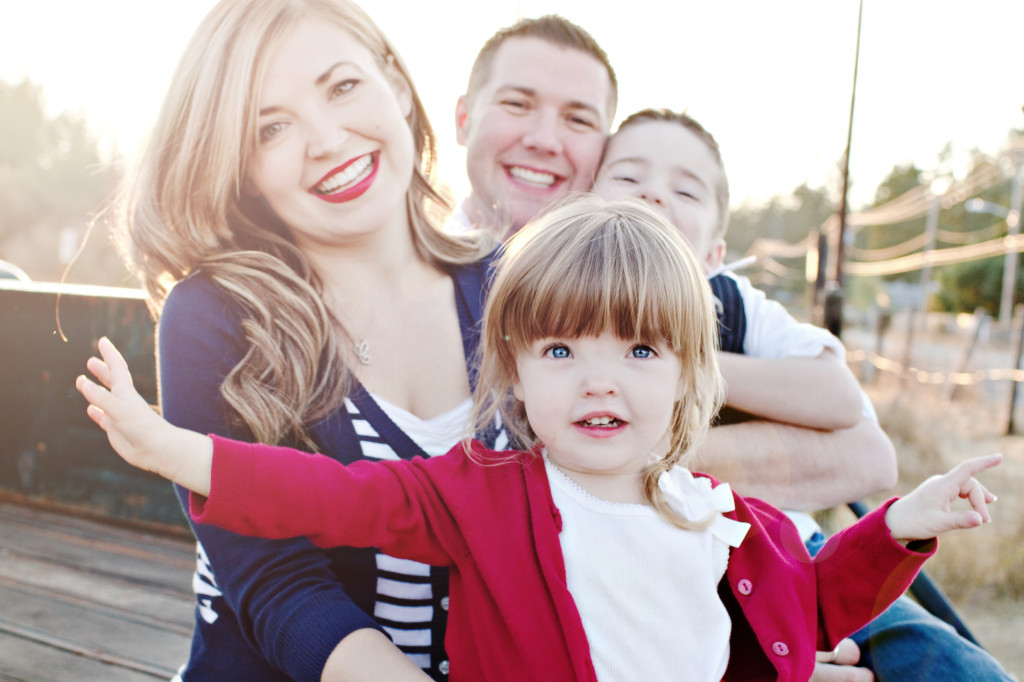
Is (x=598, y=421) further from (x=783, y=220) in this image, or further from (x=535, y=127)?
(x=783, y=220)

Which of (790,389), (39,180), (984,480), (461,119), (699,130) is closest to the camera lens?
(790,389)

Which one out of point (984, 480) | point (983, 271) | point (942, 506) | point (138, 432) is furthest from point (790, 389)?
point (983, 271)

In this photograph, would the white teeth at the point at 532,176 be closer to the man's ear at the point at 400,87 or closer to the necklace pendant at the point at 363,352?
the man's ear at the point at 400,87

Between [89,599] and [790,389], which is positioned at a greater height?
[790,389]

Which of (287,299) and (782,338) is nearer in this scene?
(287,299)

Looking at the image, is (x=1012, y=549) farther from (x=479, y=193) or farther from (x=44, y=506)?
(x=44, y=506)

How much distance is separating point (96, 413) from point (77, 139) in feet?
132

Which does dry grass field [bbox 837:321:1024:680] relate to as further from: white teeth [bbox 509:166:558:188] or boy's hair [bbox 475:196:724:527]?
white teeth [bbox 509:166:558:188]

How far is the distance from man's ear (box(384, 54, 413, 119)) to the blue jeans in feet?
4.52

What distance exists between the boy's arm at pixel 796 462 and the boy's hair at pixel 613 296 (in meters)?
0.43

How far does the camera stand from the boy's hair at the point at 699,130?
200 centimetres

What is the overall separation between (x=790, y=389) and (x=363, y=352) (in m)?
0.92

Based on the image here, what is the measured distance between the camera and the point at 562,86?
221cm

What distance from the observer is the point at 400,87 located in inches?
67.1
